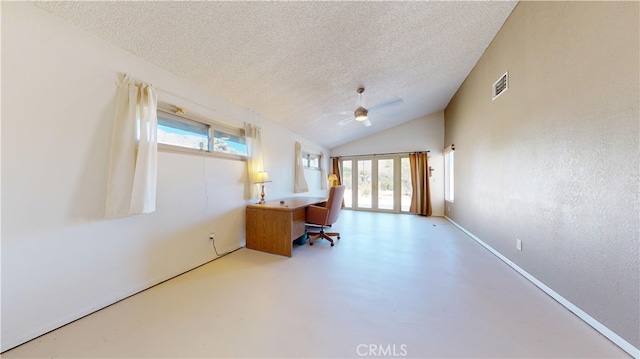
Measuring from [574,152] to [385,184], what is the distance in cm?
468

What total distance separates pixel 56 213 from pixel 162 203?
719 mm

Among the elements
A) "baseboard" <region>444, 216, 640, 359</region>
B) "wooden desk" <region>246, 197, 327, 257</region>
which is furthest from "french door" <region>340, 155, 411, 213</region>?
"wooden desk" <region>246, 197, 327, 257</region>

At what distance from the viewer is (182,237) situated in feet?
7.69

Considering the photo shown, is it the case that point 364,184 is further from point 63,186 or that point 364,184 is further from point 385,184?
point 63,186

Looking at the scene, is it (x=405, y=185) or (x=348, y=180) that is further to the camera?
(x=348, y=180)

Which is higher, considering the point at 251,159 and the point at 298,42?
the point at 298,42

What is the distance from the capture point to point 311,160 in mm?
5879

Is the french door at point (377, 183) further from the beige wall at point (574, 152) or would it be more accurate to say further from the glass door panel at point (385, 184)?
the beige wall at point (574, 152)

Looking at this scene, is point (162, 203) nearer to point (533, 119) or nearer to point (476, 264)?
point (476, 264)

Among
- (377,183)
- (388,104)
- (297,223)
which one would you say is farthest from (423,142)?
(297,223)

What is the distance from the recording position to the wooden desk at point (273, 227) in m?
2.83

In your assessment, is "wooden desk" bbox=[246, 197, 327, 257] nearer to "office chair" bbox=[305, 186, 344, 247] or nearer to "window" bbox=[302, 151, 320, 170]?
"office chair" bbox=[305, 186, 344, 247]

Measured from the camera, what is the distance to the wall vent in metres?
2.50

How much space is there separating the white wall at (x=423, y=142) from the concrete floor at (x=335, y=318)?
139 inches
